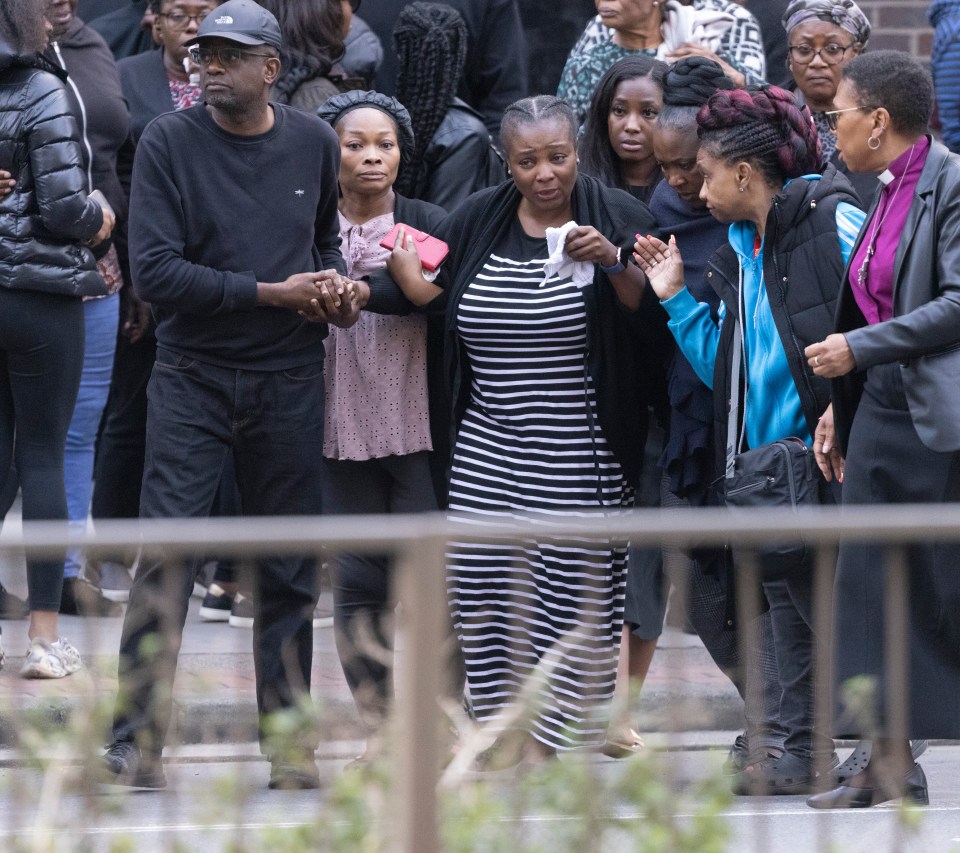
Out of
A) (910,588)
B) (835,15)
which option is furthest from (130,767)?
(835,15)

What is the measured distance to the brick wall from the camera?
9.59 meters

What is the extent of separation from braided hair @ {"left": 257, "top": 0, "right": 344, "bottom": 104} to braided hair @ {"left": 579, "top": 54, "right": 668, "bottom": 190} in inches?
46.5

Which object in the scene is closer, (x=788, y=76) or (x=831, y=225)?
(x=831, y=225)

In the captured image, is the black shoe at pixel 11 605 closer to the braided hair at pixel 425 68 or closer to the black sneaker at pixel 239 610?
the black sneaker at pixel 239 610

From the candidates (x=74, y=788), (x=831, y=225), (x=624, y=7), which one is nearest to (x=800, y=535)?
(x=74, y=788)

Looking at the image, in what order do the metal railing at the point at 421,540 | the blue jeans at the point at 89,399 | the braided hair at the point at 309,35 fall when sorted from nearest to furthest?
1. the metal railing at the point at 421,540
2. the braided hair at the point at 309,35
3. the blue jeans at the point at 89,399

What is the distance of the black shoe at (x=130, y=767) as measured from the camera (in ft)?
11.2

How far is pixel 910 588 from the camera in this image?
15.8ft

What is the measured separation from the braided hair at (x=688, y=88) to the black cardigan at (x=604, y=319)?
11.2 inches

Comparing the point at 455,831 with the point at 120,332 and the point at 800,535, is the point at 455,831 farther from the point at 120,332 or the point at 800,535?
the point at 120,332

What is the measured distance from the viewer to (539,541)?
123 inches

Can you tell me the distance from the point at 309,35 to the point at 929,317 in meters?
3.01

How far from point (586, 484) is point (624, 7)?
2265 millimetres

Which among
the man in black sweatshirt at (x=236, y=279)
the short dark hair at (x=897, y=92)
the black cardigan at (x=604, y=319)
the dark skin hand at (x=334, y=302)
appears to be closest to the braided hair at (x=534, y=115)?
the black cardigan at (x=604, y=319)
